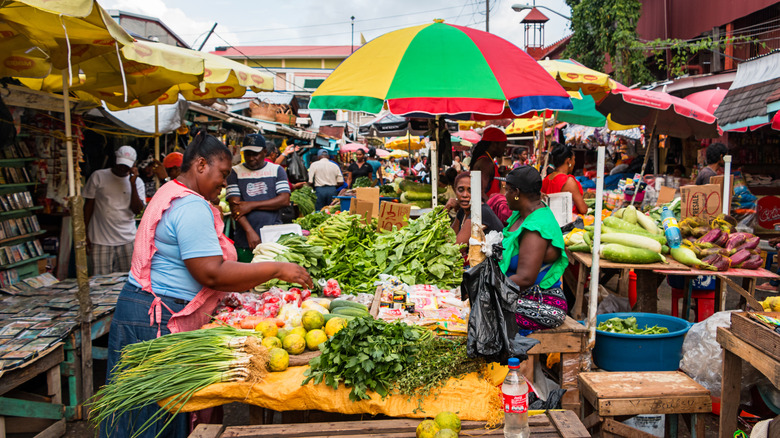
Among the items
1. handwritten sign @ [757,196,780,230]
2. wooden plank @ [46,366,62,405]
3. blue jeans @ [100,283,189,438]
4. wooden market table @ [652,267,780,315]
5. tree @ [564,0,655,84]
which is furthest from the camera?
tree @ [564,0,655,84]

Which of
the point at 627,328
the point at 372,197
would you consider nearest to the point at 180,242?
the point at 627,328

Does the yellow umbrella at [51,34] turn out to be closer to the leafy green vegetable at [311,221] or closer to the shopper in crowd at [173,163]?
the shopper in crowd at [173,163]

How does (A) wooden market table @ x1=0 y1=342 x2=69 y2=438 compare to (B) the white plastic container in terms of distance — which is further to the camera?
(B) the white plastic container

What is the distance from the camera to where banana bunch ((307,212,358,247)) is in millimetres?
5469

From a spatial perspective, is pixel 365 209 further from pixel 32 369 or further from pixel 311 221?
pixel 32 369

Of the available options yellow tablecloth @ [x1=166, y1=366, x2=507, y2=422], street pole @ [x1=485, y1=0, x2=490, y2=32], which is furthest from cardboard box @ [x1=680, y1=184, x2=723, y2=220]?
street pole @ [x1=485, y1=0, x2=490, y2=32]

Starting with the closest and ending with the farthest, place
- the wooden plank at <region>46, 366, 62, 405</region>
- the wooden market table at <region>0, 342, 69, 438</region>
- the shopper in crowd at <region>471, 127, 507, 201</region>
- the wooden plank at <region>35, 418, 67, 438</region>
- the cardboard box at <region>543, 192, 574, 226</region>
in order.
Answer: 1. the wooden market table at <region>0, 342, 69, 438</region>
2. the wooden plank at <region>35, 418, 67, 438</region>
3. the wooden plank at <region>46, 366, 62, 405</region>
4. the cardboard box at <region>543, 192, 574, 226</region>
5. the shopper in crowd at <region>471, 127, 507, 201</region>

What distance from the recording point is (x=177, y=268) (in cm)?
294

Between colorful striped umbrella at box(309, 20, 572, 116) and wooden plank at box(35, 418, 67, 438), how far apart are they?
3.39 meters

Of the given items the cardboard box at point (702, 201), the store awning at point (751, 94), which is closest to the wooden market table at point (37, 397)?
the cardboard box at point (702, 201)

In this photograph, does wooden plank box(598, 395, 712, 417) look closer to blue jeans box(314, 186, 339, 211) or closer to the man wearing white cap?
the man wearing white cap

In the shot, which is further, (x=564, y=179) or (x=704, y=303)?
(x=564, y=179)

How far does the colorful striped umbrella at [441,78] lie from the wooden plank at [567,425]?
233 centimetres

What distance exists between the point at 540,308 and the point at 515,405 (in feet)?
4.36
